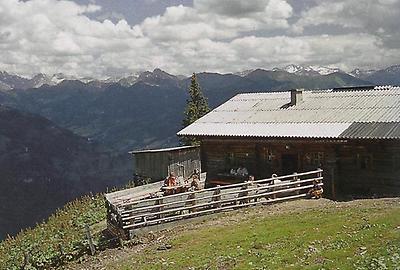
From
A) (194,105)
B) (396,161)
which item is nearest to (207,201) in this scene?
(396,161)

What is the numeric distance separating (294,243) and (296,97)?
78.4 feet

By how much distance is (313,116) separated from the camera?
38.4 meters

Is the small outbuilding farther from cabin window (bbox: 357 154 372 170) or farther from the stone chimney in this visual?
cabin window (bbox: 357 154 372 170)

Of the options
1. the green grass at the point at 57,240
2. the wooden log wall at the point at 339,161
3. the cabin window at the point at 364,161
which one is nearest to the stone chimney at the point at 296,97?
the wooden log wall at the point at 339,161

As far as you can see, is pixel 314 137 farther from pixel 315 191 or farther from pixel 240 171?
pixel 240 171

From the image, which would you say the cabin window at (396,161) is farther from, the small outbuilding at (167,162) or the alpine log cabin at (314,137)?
the small outbuilding at (167,162)

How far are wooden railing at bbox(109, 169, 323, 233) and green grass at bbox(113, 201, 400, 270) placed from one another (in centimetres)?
208

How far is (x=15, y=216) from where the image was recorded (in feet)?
474

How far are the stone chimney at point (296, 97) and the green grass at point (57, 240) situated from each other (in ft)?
58.7

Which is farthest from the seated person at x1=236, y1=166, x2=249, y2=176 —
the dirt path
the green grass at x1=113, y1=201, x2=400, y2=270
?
the green grass at x1=113, y1=201, x2=400, y2=270

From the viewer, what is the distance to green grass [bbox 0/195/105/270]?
28.3 meters

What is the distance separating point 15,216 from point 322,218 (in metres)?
135

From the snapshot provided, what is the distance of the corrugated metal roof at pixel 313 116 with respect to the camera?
33.8 m

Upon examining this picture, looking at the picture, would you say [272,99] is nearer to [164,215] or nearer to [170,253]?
[164,215]
